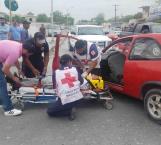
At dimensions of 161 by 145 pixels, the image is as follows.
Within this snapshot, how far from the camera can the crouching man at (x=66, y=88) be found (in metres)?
5.96

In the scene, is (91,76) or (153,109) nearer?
(153,109)

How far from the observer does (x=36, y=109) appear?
6758 mm

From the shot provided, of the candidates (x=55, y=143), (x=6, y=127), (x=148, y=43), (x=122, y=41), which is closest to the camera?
(x=55, y=143)

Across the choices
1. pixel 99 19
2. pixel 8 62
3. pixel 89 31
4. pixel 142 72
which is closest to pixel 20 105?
pixel 8 62

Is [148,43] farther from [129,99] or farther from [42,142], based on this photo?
[42,142]

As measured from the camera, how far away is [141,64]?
20.2ft

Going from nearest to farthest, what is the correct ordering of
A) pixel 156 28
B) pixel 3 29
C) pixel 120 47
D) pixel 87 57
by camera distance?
pixel 87 57 → pixel 120 47 → pixel 3 29 → pixel 156 28

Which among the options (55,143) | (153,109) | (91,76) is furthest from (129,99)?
(55,143)

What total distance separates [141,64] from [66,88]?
1.39 meters

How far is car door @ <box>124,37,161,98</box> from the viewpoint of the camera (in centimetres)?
588

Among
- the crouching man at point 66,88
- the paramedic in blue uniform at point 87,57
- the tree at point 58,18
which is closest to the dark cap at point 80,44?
the paramedic in blue uniform at point 87,57

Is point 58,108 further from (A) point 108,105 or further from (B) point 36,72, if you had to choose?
(B) point 36,72

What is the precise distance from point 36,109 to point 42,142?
1747 mm

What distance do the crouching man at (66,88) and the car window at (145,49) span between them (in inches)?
44.6
